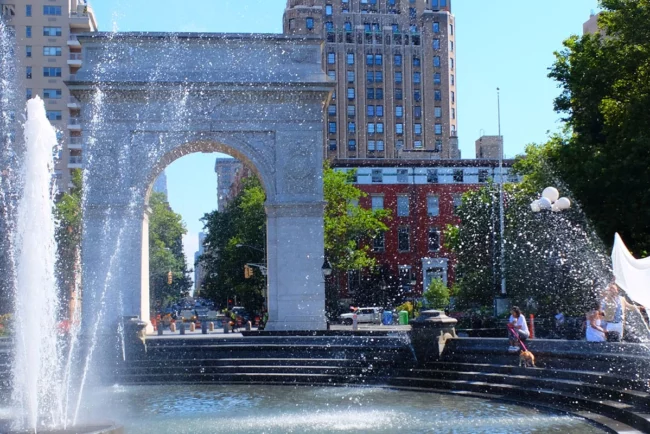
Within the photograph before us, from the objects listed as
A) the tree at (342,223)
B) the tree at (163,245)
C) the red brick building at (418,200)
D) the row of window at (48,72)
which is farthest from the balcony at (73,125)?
the tree at (342,223)

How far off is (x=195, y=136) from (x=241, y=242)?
2615 cm

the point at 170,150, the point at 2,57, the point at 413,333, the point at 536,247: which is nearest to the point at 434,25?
the point at 2,57

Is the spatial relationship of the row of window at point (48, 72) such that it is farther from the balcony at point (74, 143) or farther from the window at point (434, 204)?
the window at point (434, 204)

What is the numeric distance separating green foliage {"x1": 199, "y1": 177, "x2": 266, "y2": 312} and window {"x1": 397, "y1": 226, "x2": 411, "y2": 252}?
40.1 feet

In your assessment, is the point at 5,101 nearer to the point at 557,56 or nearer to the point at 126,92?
the point at 126,92

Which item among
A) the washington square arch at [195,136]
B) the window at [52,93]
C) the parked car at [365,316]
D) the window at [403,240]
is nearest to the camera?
the washington square arch at [195,136]

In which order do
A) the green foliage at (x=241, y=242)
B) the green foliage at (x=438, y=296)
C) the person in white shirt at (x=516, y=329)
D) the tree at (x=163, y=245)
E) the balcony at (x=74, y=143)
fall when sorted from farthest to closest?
1. the balcony at (x=74, y=143)
2. the tree at (x=163, y=245)
3. the green foliage at (x=241, y=242)
4. the green foliage at (x=438, y=296)
5. the person in white shirt at (x=516, y=329)

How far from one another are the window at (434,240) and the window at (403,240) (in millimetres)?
1632

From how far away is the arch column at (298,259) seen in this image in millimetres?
34406

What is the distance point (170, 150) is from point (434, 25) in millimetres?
73674

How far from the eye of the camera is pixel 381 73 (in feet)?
331

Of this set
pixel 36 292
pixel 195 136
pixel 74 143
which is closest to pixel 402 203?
pixel 74 143

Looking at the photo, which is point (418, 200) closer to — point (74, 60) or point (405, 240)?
point (405, 240)

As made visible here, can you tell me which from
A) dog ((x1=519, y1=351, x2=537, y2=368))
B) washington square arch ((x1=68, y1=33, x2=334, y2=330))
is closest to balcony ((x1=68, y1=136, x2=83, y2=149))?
washington square arch ((x1=68, y1=33, x2=334, y2=330))
